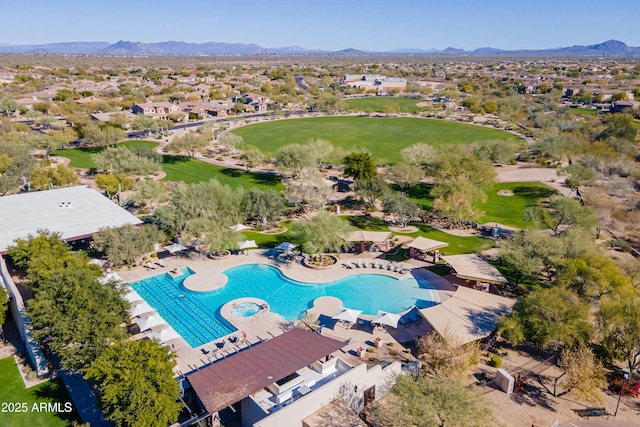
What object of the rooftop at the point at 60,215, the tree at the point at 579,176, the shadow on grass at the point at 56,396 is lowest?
the shadow on grass at the point at 56,396

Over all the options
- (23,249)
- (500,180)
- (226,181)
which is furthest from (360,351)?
(500,180)

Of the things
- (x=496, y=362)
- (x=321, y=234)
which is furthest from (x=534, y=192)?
(x=496, y=362)

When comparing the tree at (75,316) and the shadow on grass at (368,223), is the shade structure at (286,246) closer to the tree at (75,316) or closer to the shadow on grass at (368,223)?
the shadow on grass at (368,223)

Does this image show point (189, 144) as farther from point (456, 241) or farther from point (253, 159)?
point (456, 241)

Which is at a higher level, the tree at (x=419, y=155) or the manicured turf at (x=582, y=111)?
the manicured turf at (x=582, y=111)

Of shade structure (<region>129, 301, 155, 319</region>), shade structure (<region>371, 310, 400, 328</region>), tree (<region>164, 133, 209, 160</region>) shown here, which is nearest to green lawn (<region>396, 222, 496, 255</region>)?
shade structure (<region>371, 310, 400, 328</region>)

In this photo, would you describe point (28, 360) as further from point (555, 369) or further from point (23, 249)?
point (555, 369)

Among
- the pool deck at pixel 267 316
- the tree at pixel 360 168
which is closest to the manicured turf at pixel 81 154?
the pool deck at pixel 267 316
